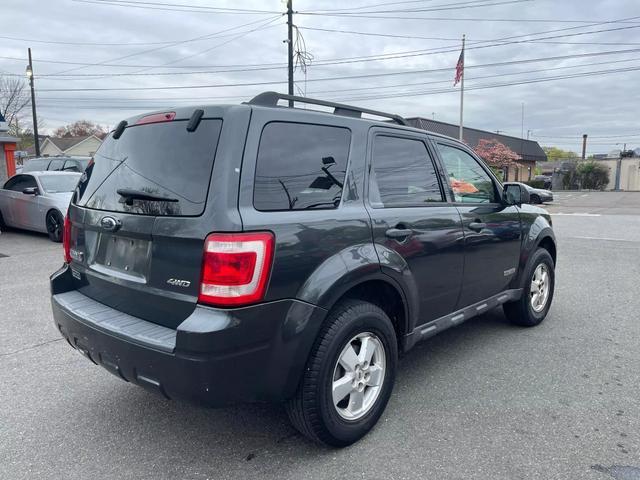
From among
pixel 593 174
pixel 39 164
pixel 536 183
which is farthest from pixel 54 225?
pixel 593 174

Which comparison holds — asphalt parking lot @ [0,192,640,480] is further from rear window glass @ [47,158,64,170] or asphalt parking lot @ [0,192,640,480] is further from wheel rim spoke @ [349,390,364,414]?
rear window glass @ [47,158,64,170]

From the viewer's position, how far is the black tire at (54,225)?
9.97 m

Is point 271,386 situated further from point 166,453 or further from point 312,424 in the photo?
point 166,453

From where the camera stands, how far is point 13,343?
14.6ft

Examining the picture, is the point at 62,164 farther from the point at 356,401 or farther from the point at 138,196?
the point at 356,401

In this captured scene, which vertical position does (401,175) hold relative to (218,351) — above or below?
above

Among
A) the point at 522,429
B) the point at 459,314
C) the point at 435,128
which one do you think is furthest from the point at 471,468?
the point at 435,128

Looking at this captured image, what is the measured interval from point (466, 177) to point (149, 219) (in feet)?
8.65

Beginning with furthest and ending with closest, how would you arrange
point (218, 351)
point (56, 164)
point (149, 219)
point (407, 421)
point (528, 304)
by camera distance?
point (56, 164), point (528, 304), point (407, 421), point (149, 219), point (218, 351)

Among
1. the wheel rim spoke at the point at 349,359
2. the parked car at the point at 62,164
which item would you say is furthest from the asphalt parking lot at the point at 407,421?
the parked car at the point at 62,164

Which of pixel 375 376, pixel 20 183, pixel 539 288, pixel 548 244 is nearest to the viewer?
pixel 375 376

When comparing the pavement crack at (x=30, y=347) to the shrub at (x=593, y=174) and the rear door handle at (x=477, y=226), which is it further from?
the shrub at (x=593, y=174)

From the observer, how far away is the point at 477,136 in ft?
131

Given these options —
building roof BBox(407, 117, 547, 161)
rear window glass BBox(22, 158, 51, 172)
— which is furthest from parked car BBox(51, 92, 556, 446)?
building roof BBox(407, 117, 547, 161)
